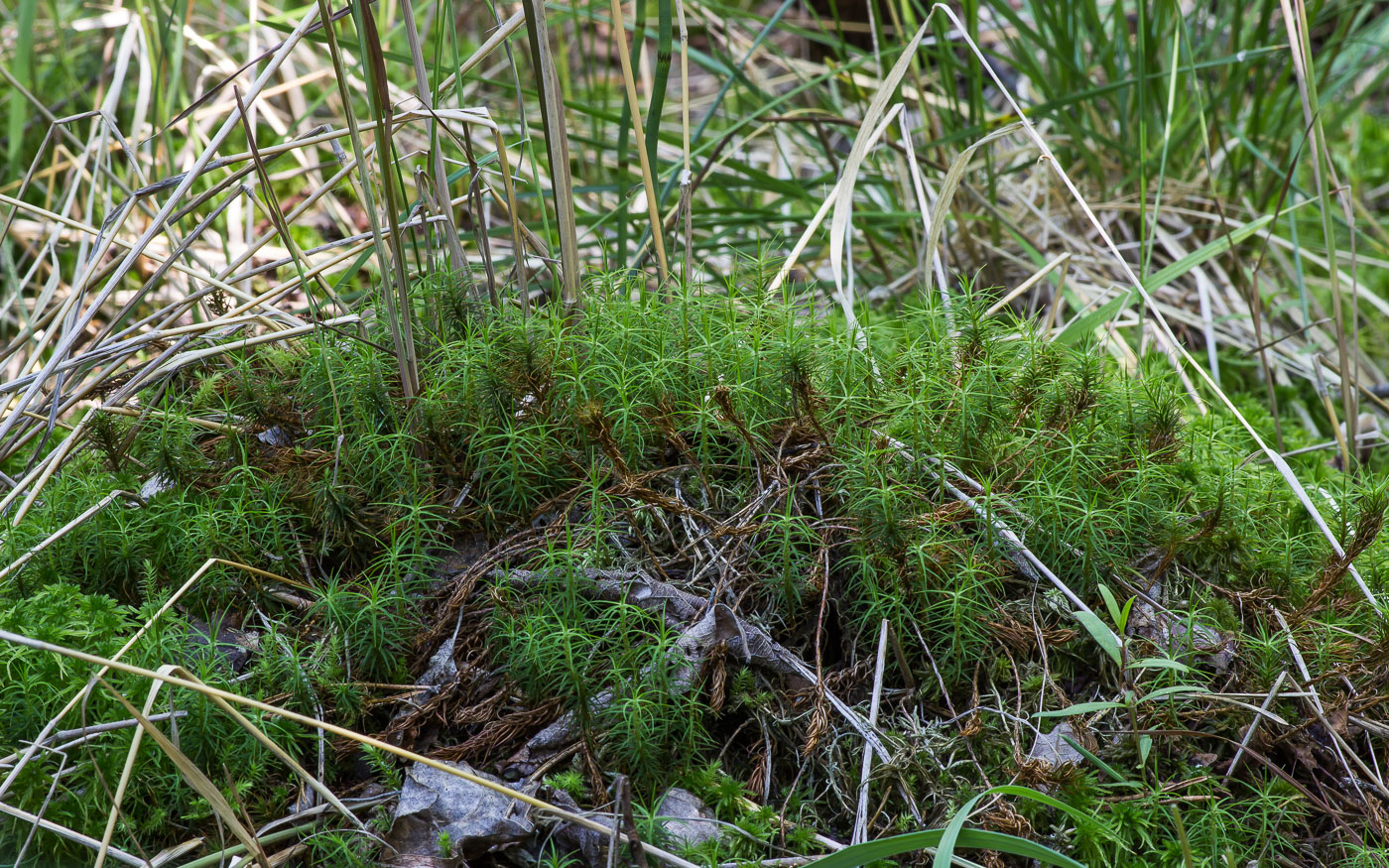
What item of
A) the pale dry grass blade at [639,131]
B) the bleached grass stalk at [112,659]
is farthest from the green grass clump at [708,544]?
the pale dry grass blade at [639,131]

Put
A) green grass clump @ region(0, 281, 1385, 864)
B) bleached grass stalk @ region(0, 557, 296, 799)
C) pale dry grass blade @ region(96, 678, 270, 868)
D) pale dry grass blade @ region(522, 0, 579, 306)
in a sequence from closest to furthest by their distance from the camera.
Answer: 1. pale dry grass blade @ region(96, 678, 270, 868)
2. bleached grass stalk @ region(0, 557, 296, 799)
3. green grass clump @ region(0, 281, 1385, 864)
4. pale dry grass blade @ region(522, 0, 579, 306)

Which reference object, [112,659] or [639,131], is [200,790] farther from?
[639,131]

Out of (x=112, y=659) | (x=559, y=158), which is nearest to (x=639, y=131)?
(x=559, y=158)

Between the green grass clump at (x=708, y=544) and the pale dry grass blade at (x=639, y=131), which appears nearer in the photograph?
the green grass clump at (x=708, y=544)

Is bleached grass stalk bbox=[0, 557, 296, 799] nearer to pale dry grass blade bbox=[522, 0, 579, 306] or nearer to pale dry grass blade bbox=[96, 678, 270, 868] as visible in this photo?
pale dry grass blade bbox=[96, 678, 270, 868]

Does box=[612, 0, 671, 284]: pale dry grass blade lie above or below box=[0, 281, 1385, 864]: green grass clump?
above

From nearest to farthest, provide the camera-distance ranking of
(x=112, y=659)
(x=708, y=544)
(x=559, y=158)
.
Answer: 1. (x=112, y=659)
2. (x=708, y=544)
3. (x=559, y=158)

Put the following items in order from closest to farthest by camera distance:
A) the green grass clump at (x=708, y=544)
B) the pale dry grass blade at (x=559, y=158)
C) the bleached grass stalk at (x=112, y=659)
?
the bleached grass stalk at (x=112, y=659) → the green grass clump at (x=708, y=544) → the pale dry grass blade at (x=559, y=158)

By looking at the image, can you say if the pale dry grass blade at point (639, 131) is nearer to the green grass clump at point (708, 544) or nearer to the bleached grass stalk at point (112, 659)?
the green grass clump at point (708, 544)

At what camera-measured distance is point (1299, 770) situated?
157 centimetres

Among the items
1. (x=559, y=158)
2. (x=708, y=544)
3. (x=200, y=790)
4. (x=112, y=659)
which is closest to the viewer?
(x=200, y=790)

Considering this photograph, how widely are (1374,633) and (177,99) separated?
4296 mm

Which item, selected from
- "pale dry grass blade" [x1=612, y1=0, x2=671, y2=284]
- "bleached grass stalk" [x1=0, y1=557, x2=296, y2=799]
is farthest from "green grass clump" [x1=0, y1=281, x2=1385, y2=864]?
"pale dry grass blade" [x1=612, y1=0, x2=671, y2=284]

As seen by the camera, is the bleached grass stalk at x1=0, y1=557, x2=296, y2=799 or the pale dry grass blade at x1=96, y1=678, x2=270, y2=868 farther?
the bleached grass stalk at x1=0, y1=557, x2=296, y2=799
